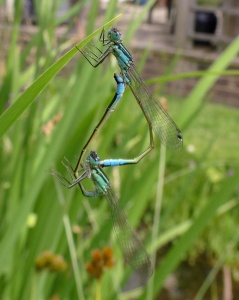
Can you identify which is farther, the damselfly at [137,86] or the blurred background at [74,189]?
the blurred background at [74,189]

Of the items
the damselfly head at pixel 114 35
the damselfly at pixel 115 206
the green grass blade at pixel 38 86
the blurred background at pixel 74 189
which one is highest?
the blurred background at pixel 74 189

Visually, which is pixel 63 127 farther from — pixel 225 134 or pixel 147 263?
pixel 225 134

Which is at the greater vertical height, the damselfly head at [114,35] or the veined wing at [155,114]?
the damselfly head at [114,35]

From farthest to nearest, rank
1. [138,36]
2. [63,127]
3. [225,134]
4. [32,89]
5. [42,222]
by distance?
1. [138,36]
2. [225,134]
3. [42,222]
4. [63,127]
5. [32,89]

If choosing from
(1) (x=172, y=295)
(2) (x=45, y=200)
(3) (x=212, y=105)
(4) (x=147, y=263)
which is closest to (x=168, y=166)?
(1) (x=172, y=295)

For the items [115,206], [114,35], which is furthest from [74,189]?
[114,35]

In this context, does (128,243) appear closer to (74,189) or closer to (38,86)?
(38,86)
